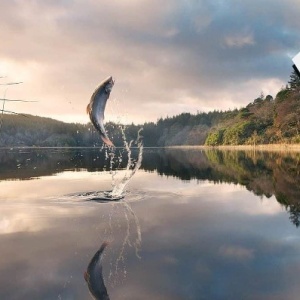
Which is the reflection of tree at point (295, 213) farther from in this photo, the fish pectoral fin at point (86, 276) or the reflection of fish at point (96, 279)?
the fish pectoral fin at point (86, 276)

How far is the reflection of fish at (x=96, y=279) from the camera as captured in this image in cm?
539

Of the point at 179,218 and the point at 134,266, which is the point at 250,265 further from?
the point at 179,218

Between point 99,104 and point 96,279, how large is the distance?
14.1ft

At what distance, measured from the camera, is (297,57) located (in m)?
3.49

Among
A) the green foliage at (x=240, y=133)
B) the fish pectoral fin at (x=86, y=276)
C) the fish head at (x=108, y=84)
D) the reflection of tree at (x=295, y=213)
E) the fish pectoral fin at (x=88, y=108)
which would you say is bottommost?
Result: the fish pectoral fin at (x=86, y=276)

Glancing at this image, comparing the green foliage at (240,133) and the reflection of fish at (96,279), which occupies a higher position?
the green foliage at (240,133)

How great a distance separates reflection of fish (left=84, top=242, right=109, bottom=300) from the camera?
539 cm

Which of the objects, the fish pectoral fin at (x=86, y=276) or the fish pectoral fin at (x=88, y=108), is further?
the fish pectoral fin at (x=88, y=108)

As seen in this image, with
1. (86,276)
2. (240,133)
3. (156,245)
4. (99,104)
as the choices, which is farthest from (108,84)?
(240,133)

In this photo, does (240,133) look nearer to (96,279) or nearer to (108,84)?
(108,84)

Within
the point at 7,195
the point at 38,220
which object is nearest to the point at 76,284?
the point at 38,220

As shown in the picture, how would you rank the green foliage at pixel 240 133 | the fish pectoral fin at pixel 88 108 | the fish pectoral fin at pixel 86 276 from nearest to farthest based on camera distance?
the fish pectoral fin at pixel 86 276 < the fish pectoral fin at pixel 88 108 < the green foliage at pixel 240 133

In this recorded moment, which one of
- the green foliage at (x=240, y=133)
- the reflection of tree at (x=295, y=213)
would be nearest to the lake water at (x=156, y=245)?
the reflection of tree at (x=295, y=213)

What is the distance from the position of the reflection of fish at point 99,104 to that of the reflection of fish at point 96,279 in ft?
9.54
